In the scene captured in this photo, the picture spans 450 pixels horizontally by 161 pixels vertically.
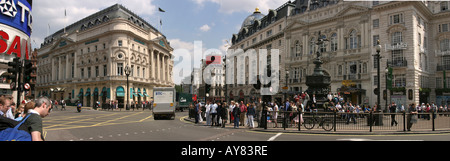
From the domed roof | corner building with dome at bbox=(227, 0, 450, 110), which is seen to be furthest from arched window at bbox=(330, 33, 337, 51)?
the domed roof

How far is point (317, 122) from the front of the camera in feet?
50.0

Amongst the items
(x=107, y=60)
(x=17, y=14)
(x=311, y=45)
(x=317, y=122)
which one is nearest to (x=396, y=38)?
(x=311, y=45)

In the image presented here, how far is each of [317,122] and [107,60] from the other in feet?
171

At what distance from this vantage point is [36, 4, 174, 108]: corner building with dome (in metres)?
57.2

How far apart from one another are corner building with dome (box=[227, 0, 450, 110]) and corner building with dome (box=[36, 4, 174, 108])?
32884mm

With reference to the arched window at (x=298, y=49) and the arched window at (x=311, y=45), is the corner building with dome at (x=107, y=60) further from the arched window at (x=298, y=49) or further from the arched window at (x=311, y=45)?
the arched window at (x=311, y=45)

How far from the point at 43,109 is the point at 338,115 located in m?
14.2

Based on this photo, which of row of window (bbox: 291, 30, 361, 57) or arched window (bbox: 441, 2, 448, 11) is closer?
arched window (bbox: 441, 2, 448, 11)

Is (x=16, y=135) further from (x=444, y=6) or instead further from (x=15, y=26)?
(x=444, y=6)

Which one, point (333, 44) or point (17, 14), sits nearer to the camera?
point (17, 14)

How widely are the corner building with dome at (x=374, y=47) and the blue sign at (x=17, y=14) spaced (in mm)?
36343

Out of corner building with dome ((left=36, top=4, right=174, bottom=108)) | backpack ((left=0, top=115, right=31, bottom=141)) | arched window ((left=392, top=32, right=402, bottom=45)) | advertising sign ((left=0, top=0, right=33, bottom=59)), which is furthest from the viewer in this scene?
corner building with dome ((left=36, top=4, right=174, bottom=108))

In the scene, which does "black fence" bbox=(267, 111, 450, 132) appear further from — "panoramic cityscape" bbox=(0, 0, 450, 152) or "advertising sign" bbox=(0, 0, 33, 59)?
"advertising sign" bbox=(0, 0, 33, 59)
